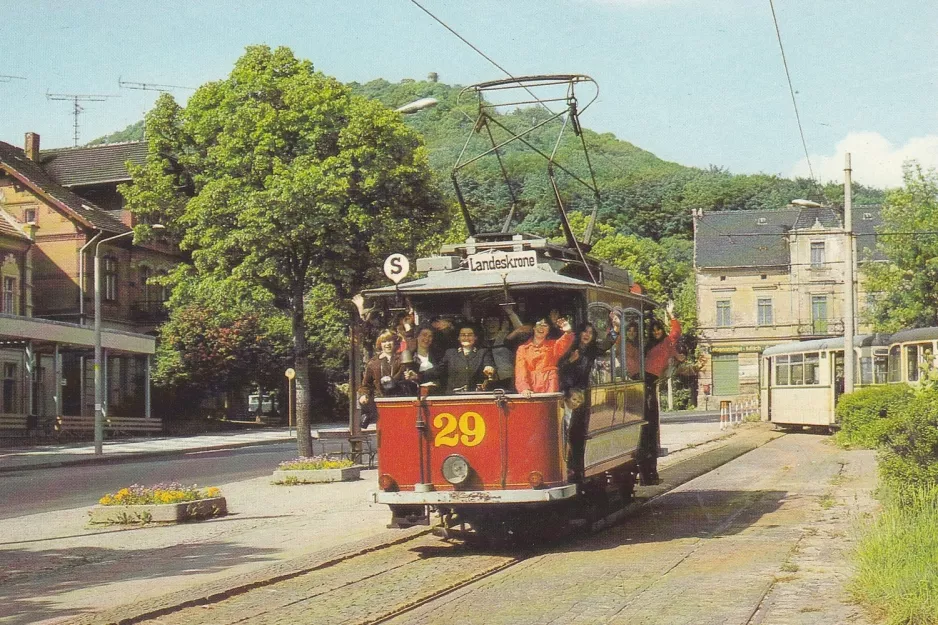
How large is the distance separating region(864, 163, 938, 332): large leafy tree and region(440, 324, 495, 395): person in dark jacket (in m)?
37.4

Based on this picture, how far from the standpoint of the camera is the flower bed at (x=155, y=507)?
17.0m

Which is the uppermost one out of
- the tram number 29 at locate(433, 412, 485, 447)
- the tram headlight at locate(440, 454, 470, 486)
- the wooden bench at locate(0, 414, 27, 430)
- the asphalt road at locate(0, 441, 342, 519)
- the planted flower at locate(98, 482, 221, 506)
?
the tram number 29 at locate(433, 412, 485, 447)

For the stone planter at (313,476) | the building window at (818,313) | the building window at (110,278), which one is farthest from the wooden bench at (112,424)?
the building window at (818,313)

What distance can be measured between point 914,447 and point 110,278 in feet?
169

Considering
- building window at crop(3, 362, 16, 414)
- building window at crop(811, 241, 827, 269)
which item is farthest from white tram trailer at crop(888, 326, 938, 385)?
building window at crop(811, 241, 827, 269)

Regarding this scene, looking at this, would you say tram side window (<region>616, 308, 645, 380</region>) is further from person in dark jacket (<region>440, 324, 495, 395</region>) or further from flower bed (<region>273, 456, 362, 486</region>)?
flower bed (<region>273, 456, 362, 486</region>)

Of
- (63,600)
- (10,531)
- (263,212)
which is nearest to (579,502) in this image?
(63,600)

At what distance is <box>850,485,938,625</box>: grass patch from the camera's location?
25.6 ft

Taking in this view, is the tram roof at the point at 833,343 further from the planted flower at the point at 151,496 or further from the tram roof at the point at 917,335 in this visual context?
the planted flower at the point at 151,496

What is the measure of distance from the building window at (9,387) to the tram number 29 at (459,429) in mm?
41423

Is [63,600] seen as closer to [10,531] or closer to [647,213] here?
[10,531]

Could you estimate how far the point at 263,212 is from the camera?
2784cm

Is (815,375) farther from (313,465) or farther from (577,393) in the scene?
(577,393)

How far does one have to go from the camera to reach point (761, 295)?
260ft
